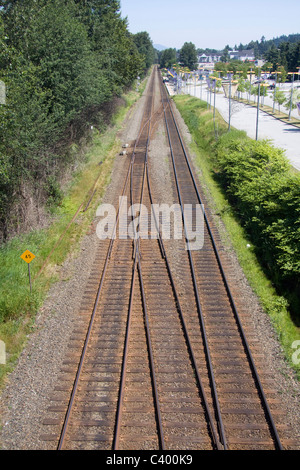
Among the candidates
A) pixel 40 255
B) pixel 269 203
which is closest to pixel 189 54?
pixel 269 203

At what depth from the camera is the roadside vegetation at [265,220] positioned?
37.0 feet

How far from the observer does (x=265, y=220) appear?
581 inches

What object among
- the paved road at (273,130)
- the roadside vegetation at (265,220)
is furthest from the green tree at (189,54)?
the roadside vegetation at (265,220)

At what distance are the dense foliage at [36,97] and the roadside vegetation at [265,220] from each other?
8020 mm

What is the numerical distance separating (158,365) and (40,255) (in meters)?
6.59

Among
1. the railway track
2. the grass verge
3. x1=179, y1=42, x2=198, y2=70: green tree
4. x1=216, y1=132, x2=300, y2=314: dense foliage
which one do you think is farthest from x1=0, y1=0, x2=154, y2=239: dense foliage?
x1=179, y1=42, x2=198, y2=70: green tree

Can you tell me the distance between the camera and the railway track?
7.34 m

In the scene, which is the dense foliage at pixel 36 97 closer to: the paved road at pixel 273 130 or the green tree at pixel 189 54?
the paved road at pixel 273 130

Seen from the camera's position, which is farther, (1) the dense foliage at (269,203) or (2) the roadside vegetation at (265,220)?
(1) the dense foliage at (269,203)

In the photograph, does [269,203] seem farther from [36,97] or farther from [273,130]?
[273,130]

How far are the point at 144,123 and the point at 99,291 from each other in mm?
27987

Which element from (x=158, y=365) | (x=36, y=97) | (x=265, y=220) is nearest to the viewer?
(x=158, y=365)

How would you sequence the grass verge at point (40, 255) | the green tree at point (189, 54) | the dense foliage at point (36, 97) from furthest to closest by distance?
the green tree at point (189, 54) < the dense foliage at point (36, 97) < the grass verge at point (40, 255)

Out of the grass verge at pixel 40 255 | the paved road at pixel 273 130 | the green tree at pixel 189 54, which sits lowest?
the grass verge at pixel 40 255
